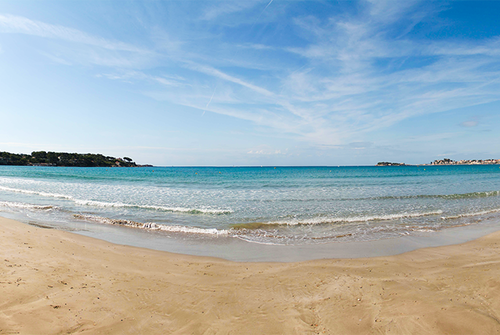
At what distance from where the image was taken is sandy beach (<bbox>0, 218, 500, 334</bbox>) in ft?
13.0

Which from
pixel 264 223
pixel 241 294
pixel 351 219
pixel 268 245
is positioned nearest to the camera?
pixel 241 294

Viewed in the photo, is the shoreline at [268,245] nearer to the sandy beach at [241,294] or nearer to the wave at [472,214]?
the sandy beach at [241,294]

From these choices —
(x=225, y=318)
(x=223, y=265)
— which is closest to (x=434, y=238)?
(x=223, y=265)

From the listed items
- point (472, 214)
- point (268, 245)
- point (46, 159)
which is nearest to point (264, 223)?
point (268, 245)

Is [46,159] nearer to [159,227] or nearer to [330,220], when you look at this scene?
[159,227]

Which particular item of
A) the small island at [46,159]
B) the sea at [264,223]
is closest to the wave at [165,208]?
the sea at [264,223]

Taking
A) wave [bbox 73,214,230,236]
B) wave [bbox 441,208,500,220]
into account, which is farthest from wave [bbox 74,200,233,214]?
wave [bbox 441,208,500,220]

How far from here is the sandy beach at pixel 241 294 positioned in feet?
13.0

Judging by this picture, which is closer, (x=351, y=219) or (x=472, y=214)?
(x=351, y=219)

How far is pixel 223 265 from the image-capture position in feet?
22.2

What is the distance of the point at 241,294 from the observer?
507 centimetres

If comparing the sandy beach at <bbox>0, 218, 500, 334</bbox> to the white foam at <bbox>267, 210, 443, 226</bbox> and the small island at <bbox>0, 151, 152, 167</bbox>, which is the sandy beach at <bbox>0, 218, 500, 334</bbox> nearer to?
the white foam at <bbox>267, 210, 443, 226</bbox>

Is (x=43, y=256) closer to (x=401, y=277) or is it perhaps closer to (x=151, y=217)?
(x=151, y=217)

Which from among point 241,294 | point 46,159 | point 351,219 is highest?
point 46,159
